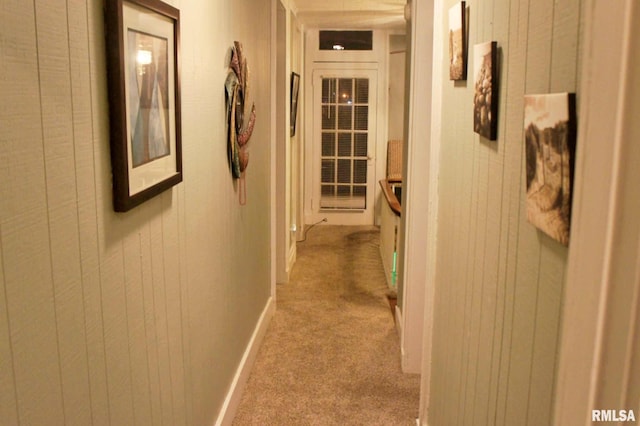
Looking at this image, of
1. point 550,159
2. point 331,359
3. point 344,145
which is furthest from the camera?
point 344,145

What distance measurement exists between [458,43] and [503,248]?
29.2 inches

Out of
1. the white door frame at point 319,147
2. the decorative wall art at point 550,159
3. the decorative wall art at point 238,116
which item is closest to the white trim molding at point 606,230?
the decorative wall art at point 550,159

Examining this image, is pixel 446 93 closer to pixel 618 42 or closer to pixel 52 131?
pixel 52 131

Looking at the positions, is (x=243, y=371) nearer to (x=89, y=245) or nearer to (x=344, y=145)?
(x=89, y=245)

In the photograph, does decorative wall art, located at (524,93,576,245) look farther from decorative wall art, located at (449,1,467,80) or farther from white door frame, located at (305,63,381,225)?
white door frame, located at (305,63,381,225)

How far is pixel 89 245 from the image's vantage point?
1.23 metres

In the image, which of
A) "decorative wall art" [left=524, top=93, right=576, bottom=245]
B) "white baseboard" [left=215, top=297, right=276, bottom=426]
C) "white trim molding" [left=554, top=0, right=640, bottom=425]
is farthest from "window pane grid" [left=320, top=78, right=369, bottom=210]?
"white trim molding" [left=554, top=0, right=640, bottom=425]

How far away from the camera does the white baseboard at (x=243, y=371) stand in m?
2.61

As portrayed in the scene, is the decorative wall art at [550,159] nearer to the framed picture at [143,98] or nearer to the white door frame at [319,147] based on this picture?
the framed picture at [143,98]

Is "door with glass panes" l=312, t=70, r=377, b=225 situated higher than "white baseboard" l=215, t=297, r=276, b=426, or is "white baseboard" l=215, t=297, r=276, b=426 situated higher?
"door with glass panes" l=312, t=70, r=377, b=225

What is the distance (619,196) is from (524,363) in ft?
2.26

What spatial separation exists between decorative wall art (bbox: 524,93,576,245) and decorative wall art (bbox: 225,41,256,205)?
164cm

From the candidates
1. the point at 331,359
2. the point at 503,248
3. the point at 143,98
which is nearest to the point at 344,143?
the point at 331,359

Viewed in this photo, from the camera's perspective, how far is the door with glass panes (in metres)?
Answer: 7.11
